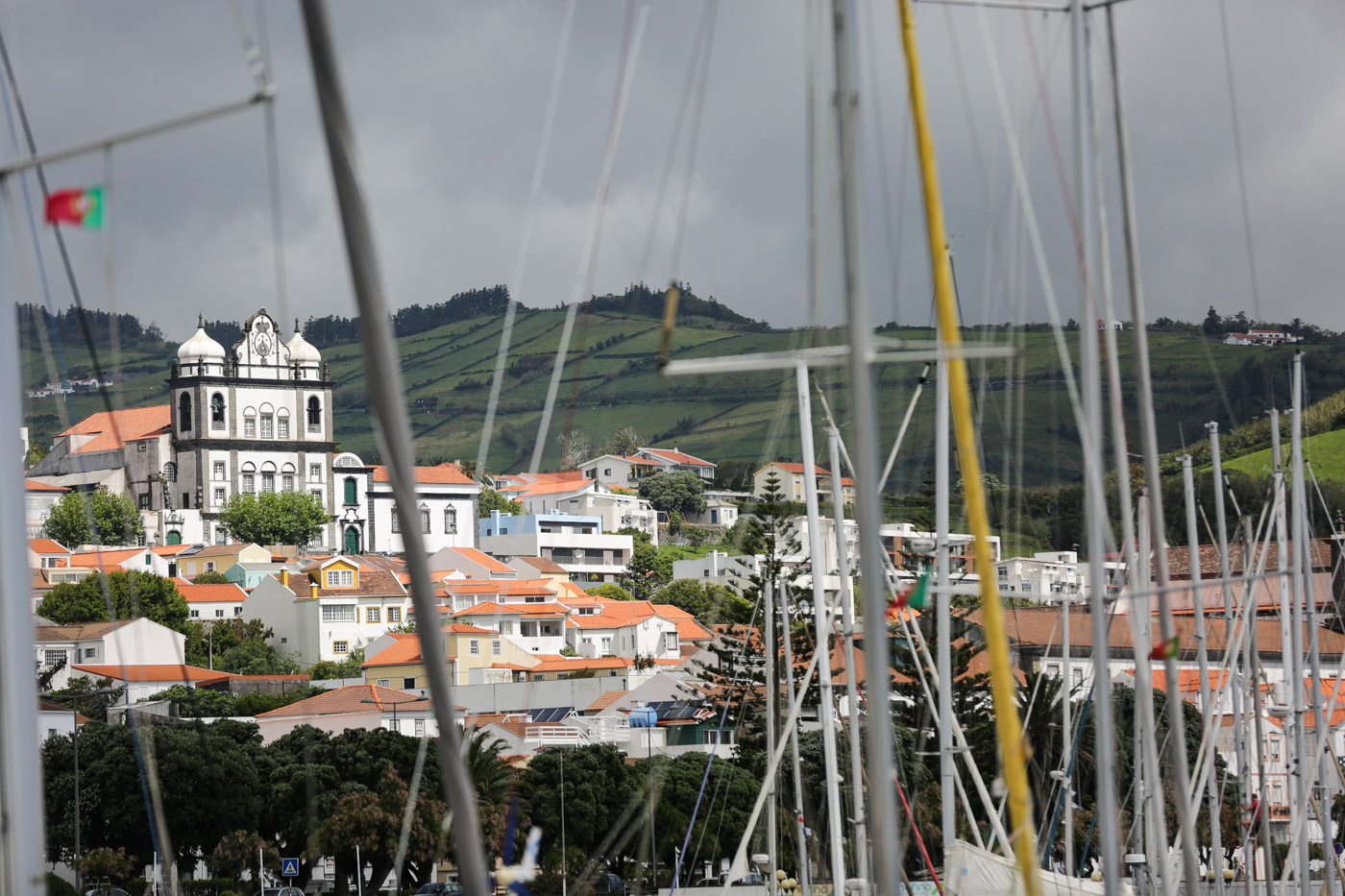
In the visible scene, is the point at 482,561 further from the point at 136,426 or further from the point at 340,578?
the point at 136,426

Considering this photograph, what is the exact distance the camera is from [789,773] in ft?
99.3

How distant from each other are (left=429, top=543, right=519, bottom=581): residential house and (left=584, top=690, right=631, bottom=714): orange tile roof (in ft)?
119

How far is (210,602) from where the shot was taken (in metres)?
84.3

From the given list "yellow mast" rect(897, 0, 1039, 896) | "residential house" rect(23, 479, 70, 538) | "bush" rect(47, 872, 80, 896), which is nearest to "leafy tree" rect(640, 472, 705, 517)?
"residential house" rect(23, 479, 70, 538)

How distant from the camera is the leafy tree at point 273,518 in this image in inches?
4190

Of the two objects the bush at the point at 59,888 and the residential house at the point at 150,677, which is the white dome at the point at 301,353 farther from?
the bush at the point at 59,888

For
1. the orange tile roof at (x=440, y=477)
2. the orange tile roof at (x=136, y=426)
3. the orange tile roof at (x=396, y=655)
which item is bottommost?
the orange tile roof at (x=396, y=655)

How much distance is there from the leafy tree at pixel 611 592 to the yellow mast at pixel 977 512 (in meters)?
88.7

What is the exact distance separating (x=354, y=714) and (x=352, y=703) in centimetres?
155

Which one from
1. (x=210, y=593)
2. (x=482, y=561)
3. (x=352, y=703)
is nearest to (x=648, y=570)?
(x=482, y=561)

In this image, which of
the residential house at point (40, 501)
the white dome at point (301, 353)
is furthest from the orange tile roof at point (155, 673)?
the white dome at point (301, 353)

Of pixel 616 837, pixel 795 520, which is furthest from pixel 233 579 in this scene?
pixel 616 837

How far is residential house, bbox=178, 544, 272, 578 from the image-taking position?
97.4 metres

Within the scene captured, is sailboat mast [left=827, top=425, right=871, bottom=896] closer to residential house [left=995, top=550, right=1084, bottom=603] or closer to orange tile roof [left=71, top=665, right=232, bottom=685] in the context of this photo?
orange tile roof [left=71, top=665, right=232, bottom=685]
